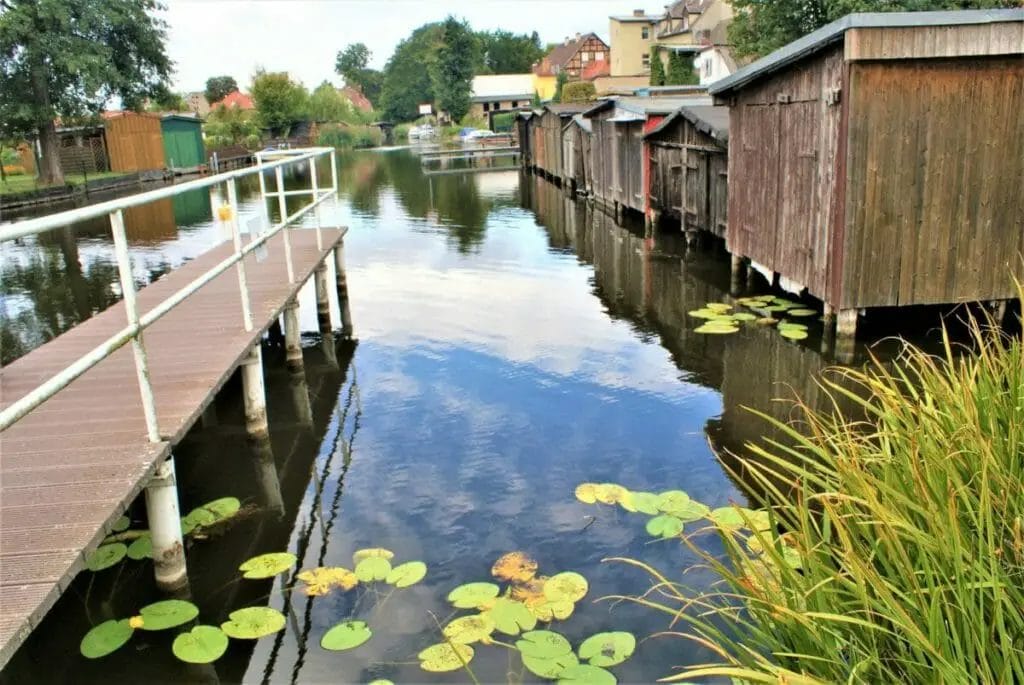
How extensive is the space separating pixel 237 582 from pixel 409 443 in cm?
229

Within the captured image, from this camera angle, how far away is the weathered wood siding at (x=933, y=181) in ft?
25.2

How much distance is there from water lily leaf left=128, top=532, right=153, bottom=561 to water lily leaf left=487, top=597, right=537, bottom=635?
88.2 inches

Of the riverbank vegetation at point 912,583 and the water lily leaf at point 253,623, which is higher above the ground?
the riverbank vegetation at point 912,583

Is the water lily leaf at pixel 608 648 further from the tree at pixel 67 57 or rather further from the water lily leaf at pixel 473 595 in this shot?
the tree at pixel 67 57

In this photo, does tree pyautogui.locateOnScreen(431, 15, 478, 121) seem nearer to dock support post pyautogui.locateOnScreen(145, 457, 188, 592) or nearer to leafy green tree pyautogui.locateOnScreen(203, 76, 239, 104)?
leafy green tree pyautogui.locateOnScreen(203, 76, 239, 104)

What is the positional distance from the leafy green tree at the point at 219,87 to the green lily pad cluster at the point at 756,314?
4210 inches

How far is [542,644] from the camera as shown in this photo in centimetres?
405

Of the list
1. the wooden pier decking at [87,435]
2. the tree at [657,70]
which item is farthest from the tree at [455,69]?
the wooden pier decking at [87,435]

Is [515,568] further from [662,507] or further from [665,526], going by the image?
[662,507]

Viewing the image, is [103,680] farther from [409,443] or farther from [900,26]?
[900,26]

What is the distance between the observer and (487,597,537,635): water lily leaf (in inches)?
166

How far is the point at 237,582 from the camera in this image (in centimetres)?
484

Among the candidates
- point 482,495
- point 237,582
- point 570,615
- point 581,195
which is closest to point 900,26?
point 482,495

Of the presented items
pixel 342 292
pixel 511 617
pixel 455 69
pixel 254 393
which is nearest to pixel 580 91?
pixel 455 69
